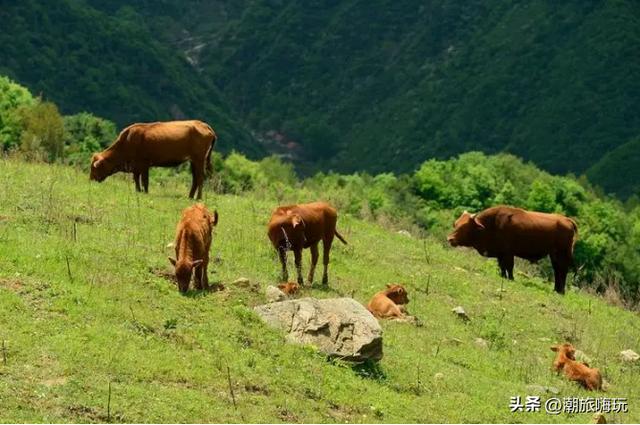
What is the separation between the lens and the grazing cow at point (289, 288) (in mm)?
22234

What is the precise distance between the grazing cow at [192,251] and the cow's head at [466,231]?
46.7 ft

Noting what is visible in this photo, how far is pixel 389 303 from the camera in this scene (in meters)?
23.4

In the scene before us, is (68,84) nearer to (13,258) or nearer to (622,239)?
(622,239)

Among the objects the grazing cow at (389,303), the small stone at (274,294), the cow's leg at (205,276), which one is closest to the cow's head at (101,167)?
the grazing cow at (389,303)

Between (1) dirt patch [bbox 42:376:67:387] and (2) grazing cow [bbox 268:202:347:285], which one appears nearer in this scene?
(1) dirt patch [bbox 42:376:67:387]

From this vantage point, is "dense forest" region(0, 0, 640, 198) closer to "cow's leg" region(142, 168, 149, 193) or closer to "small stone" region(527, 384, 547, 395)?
"cow's leg" region(142, 168, 149, 193)

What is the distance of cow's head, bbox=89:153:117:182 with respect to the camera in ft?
104

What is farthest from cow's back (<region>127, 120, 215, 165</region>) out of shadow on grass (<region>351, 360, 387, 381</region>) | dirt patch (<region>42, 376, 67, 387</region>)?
dirt patch (<region>42, 376, 67, 387</region>)

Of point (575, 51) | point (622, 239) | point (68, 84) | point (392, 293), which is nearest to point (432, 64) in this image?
point (575, 51)

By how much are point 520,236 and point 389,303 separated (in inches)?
435

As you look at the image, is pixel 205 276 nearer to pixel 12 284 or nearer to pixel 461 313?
pixel 12 284

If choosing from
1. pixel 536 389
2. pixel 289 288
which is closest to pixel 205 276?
pixel 289 288

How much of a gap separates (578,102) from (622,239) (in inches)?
3121

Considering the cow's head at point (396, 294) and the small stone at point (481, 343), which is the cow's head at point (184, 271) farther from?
the small stone at point (481, 343)
